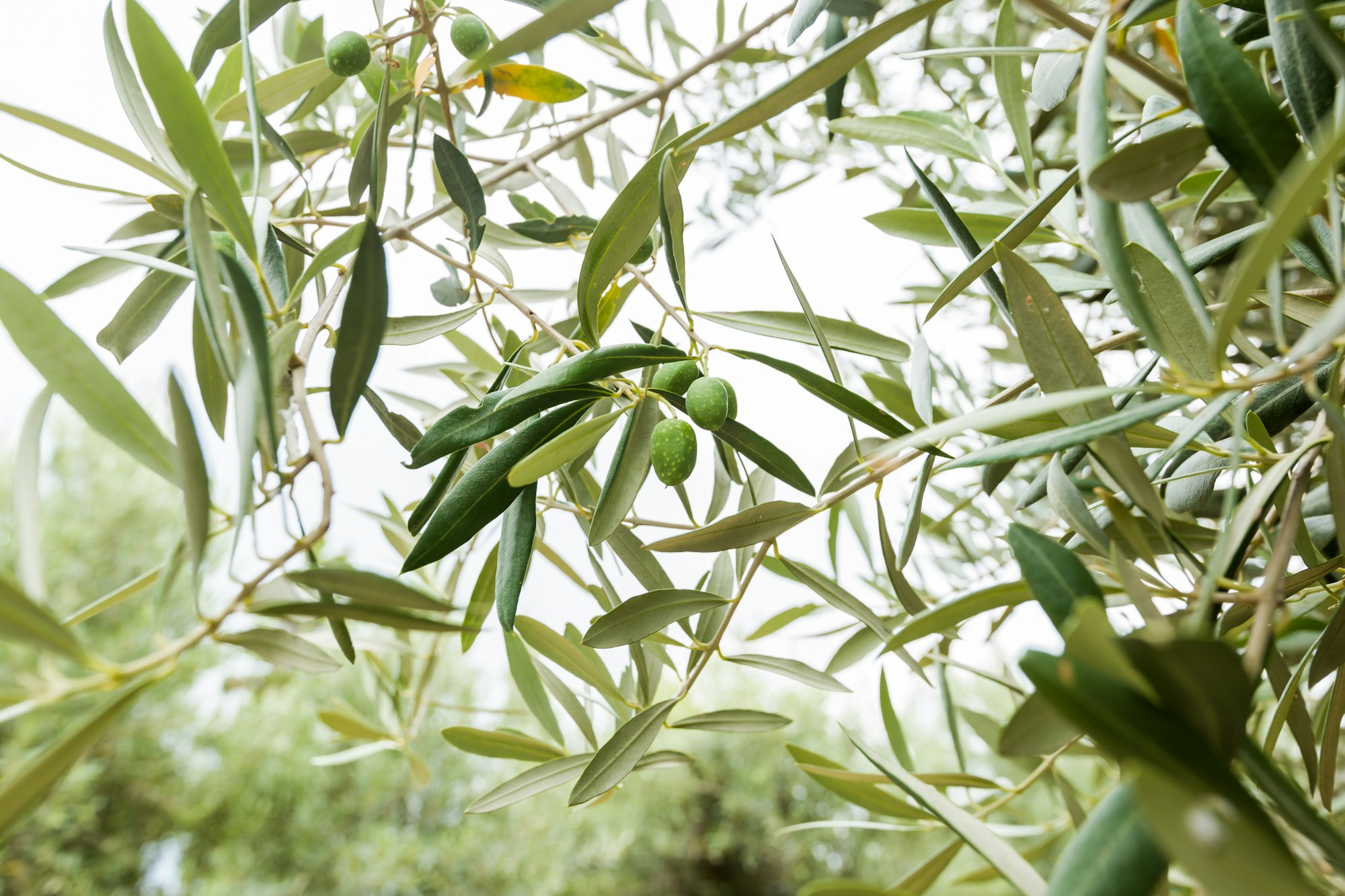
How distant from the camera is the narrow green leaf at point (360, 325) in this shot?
0.77 feet

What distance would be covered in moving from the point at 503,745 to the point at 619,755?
16 cm

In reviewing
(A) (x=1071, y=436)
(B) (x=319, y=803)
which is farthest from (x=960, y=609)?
(B) (x=319, y=803)

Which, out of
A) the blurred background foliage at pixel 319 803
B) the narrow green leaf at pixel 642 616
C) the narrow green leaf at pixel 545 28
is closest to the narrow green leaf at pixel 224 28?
the narrow green leaf at pixel 545 28

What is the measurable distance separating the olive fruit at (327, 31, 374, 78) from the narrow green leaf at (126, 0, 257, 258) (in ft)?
0.47

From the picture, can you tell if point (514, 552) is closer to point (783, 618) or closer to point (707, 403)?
point (707, 403)

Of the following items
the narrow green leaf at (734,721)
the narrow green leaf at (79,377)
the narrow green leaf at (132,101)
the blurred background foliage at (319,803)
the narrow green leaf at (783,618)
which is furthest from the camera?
the blurred background foliage at (319,803)

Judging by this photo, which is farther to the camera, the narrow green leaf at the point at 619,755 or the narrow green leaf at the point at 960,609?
the narrow green leaf at the point at 619,755

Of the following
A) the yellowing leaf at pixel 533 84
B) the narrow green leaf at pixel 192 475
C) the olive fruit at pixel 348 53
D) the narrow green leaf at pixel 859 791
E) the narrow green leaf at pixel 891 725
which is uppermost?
the olive fruit at pixel 348 53

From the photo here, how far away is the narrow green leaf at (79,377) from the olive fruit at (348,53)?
7.6 inches

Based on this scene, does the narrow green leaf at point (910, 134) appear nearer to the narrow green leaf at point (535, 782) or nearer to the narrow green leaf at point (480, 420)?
the narrow green leaf at point (480, 420)

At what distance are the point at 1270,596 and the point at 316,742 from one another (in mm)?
4547

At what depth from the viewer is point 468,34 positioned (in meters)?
0.41

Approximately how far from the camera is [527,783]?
405mm

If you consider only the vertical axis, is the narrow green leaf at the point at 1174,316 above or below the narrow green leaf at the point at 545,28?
below
